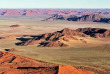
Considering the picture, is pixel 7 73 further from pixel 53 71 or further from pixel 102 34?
pixel 102 34

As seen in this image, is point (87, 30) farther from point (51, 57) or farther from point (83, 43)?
point (51, 57)

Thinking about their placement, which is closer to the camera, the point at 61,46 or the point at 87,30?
the point at 61,46

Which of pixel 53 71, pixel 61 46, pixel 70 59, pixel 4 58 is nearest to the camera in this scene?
pixel 53 71

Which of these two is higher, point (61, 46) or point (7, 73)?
point (7, 73)

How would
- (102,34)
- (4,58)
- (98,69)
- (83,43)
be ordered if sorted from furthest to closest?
(102,34), (83,43), (4,58), (98,69)

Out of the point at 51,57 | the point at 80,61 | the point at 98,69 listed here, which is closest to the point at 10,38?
the point at 51,57

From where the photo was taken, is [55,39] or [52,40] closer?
[55,39]

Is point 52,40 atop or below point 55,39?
below

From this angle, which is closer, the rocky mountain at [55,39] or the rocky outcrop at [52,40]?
the rocky outcrop at [52,40]

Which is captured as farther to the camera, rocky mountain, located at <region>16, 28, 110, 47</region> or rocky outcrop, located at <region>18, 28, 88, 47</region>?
rocky mountain, located at <region>16, 28, 110, 47</region>
